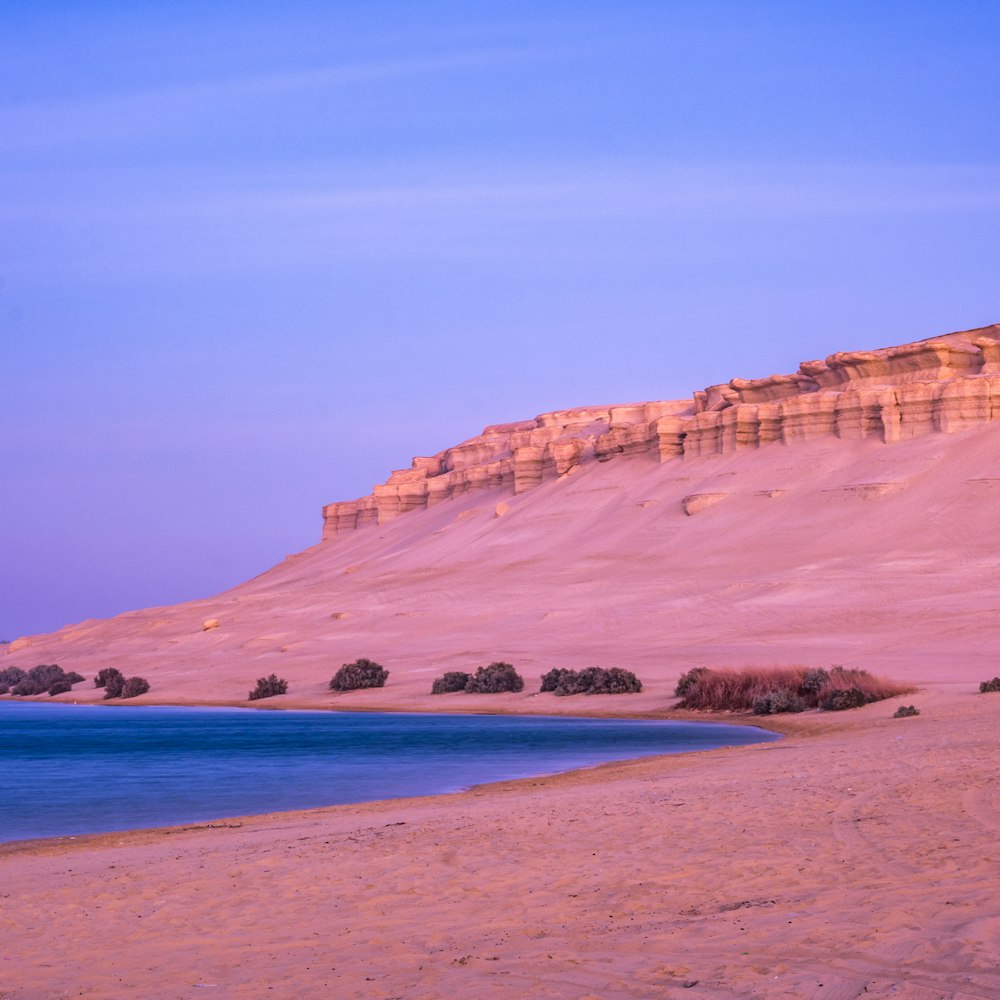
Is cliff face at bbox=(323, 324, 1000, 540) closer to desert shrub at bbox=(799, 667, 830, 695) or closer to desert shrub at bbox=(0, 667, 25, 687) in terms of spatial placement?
desert shrub at bbox=(0, 667, 25, 687)

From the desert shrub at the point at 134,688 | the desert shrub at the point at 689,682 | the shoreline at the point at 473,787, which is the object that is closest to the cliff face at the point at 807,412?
the desert shrub at the point at 134,688

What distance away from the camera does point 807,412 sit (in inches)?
2616

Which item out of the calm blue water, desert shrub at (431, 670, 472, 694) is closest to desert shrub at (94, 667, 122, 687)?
the calm blue water

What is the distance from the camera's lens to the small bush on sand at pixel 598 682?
3241 centimetres

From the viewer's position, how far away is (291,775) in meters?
20.8

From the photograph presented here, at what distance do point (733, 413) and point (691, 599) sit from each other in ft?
78.6

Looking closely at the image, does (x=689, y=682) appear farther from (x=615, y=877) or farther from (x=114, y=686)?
(x=114, y=686)

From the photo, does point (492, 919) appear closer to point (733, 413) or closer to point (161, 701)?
point (161, 701)

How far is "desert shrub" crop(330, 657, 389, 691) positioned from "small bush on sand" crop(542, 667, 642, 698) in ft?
21.1

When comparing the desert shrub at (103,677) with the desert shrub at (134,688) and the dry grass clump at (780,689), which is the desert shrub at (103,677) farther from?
the dry grass clump at (780,689)

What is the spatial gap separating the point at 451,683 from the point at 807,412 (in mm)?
35427

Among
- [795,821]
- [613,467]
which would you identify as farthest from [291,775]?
[613,467]

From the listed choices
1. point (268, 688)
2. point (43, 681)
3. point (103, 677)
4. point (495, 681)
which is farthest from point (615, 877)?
point (43, 681)

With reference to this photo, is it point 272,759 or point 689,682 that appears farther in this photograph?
point 689,682
